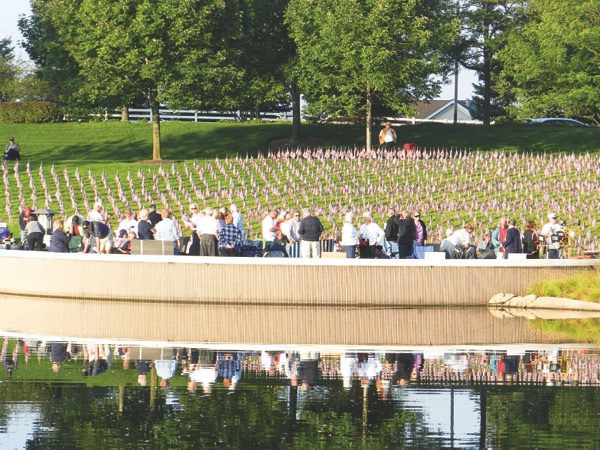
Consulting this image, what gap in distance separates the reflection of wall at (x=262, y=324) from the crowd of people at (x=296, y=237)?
5.45ft

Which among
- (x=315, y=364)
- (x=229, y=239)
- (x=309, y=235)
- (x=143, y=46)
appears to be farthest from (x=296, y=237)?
(x=143, y=46)

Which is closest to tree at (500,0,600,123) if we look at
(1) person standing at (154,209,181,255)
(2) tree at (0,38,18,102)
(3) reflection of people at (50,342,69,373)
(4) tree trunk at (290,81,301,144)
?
(4) tree trunk at (290,81,301,144)

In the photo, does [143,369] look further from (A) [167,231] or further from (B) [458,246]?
(B) [458,246]

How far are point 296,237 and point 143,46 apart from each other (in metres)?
28.8

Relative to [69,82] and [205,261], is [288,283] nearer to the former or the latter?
[205,261]

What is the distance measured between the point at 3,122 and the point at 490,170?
35.4 meters

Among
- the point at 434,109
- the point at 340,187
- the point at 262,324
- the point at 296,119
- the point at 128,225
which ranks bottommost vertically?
the point at 262,324

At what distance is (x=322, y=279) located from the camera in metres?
28.2

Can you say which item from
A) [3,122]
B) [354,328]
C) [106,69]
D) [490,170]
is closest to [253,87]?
[106,69]

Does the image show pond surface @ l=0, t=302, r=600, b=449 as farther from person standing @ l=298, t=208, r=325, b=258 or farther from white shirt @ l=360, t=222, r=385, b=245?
white shirt @ l=360, t=222, r=385, b=245

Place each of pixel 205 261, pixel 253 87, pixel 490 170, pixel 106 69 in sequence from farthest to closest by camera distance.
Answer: pixel 253 87, pixel 106 69, pixel 490 170, pixel 205 261

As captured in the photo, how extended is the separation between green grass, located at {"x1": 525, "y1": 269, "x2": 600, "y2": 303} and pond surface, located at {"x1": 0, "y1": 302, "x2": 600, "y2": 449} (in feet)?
11.2

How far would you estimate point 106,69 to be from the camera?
57.5 m

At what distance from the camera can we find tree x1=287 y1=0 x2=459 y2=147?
195 ft
